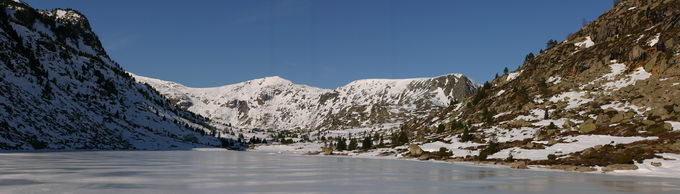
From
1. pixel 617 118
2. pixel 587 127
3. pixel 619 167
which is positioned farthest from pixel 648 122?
pixel 619 167

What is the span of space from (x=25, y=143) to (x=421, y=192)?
532ft

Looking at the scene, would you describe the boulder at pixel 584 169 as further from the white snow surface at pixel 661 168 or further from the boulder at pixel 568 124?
the boulder at pixel 568 124

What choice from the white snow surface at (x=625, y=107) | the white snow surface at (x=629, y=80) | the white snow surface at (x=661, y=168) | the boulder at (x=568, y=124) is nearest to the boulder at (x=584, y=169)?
the white snow surface at (x=661, y=168)

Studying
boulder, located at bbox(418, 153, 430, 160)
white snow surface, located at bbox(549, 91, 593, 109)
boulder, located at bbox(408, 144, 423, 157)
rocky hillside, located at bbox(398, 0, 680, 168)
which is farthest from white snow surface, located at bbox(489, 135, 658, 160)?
white snow surface, located at bbox(549, 91, 593, 109)

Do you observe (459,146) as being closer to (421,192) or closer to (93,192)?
(421,192)

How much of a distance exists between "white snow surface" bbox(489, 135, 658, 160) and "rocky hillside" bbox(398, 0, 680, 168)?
0.17 m

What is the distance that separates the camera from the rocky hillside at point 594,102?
78.9 m

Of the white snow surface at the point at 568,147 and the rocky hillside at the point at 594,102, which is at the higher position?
the rocky hillside at the point at 594,102

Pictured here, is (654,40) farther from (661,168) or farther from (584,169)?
(584,169)

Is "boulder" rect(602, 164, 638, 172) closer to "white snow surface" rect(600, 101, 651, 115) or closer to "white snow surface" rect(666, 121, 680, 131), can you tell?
"white snow surface" rect(666, 121, 680, 131)

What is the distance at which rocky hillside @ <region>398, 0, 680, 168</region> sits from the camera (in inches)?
3108

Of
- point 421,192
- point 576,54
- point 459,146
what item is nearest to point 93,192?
point 421,192

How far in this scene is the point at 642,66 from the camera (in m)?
133

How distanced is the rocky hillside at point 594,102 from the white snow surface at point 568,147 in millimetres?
167
